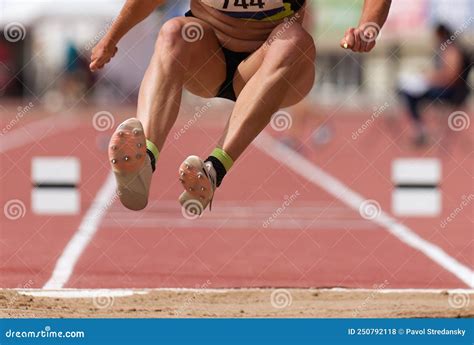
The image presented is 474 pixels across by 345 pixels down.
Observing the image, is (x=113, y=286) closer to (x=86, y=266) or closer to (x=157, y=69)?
(x=86, y=266)

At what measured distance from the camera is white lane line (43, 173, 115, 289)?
8039 millimetres

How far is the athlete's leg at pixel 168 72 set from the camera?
5.02 metres

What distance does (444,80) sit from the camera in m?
17.0

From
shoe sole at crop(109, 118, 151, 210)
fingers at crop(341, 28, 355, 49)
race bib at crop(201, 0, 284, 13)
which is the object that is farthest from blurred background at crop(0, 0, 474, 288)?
shoe sole at crop(109, 118, 151, 210)

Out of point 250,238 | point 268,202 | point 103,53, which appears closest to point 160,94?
point 103,53

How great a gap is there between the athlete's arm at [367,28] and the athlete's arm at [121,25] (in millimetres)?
891

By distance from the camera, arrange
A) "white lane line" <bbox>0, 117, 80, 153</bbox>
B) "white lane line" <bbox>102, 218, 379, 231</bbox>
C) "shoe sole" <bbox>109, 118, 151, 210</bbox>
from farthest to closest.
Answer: "white lane line" <bbox>0, 117, 80, 153</bbox> < "white lane line" <bbox>102, 218, 379, 231</bbox> < "shoe sole" <bbox>109, 118, 151, 210</bbox>

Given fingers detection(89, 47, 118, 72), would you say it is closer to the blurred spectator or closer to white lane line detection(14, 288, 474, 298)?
white lane line detection(14, 288, 474, 298)

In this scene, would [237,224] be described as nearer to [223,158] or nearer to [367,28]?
[223,158]

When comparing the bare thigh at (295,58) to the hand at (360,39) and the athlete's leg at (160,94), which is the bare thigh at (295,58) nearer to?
the athlete's leg at (160,94)

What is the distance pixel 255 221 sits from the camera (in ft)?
37.6

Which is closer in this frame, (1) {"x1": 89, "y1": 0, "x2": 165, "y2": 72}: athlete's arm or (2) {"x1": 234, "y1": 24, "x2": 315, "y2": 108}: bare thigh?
(2) {"x1": 234, "y1": 24, "x2": 315, "y2": 108}: bare thigh

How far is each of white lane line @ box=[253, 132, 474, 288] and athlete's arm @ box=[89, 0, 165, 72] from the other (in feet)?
11.9

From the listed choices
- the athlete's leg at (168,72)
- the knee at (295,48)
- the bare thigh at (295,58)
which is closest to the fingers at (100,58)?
the athlete's leg at (168,72)
